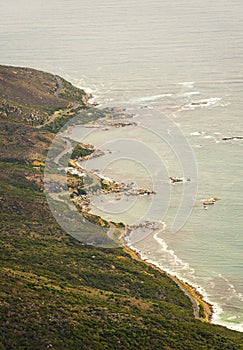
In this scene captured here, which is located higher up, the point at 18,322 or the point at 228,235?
the point at 228,235

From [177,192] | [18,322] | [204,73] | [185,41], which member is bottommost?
[18,322]

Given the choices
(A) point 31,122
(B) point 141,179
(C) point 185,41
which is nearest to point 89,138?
(A) point 31,122

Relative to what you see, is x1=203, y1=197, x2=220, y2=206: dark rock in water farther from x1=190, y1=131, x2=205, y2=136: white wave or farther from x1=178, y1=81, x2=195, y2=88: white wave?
x1=178, y1=81, x2=195, y2=88: white wave

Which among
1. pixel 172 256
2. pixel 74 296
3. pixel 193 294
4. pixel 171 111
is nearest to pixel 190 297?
pixel 193 294

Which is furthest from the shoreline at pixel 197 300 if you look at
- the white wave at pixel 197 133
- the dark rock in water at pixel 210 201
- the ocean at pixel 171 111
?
the white wave at pixel 197 133

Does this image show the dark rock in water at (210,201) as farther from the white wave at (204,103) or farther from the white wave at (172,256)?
the white wave at (204,103)

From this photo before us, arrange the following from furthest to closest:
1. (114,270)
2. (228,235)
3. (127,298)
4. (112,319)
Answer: (228,235)
(114,270)
(127,298)
(112,319)

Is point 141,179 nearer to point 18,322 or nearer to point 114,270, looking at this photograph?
point 114,270
